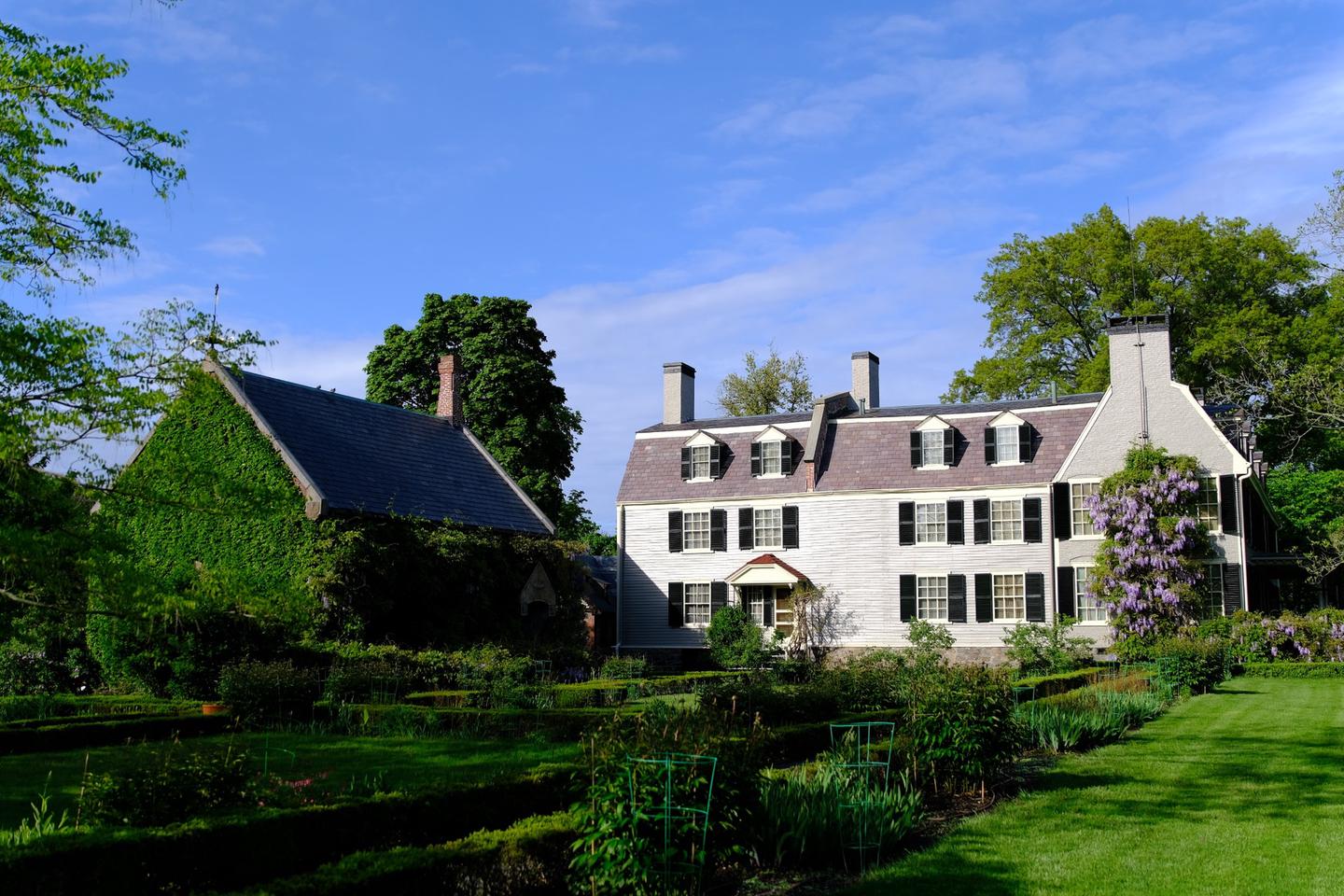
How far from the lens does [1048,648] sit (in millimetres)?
29953

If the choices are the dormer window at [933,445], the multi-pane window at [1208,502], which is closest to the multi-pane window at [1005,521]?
the dormer window at [933,445]

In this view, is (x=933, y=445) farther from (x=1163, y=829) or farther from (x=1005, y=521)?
(x=1163, y=829)

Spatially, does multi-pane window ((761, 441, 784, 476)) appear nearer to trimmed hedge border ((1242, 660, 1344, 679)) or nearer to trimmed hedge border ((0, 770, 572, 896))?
trimmed hedge border ((1242, 660, 1344, 679))

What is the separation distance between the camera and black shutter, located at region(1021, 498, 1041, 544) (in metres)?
34.1

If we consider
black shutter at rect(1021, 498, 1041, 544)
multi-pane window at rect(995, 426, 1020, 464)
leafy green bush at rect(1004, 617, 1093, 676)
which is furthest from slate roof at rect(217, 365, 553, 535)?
black shutter at rect(1021, 498, 1041, 544)

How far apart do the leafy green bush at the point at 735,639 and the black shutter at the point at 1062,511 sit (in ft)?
30.9

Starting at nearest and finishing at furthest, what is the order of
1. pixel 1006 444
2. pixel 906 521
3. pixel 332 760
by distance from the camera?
pixel 332 760 → pixel 1006 444 → pixel 906 521

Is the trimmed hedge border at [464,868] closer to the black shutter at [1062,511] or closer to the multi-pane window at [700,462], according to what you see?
the black shutter at [1062,511]

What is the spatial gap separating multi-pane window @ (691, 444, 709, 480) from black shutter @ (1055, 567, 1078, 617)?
12035 mm

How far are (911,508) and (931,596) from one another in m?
2.85

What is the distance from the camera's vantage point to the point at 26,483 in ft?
40.3

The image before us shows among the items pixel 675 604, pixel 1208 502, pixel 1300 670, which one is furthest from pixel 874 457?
pixel 1300 670

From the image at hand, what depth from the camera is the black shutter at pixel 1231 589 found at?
31469 mm

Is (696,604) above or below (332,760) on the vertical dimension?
above
